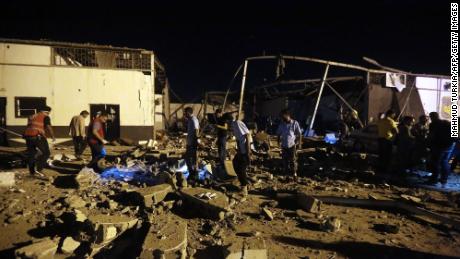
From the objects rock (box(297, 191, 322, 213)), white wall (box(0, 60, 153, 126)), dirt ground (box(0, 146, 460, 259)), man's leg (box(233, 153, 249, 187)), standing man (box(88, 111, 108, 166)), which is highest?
white wall (box(0, 60, 153, 126))

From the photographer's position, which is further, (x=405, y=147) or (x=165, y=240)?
(x=405, y=147)

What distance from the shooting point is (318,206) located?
6004 mm

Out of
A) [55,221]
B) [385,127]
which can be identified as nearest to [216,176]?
[55,221]

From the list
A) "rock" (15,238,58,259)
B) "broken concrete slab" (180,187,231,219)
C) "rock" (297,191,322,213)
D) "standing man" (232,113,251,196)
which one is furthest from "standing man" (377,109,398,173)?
"rock" (15,238,58,259)

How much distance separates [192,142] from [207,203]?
8.20 feet

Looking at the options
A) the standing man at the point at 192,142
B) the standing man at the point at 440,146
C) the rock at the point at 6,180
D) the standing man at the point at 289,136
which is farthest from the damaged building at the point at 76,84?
the standing man at the point at 440,146

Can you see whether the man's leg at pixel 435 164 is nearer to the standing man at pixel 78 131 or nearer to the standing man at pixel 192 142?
the standing man at pixel 192 142

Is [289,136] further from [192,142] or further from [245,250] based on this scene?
[245,250]

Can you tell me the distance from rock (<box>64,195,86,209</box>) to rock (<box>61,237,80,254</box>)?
1352 millimetres

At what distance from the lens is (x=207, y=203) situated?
570 cm

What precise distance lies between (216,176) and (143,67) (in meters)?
8.91

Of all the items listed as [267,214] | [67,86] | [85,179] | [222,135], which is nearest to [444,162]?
[267,214]

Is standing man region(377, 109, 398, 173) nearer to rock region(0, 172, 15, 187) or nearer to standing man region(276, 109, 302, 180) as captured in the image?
standing man region(276, 109, 302, 180)

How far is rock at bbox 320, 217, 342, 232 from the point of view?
5111 millimetres
